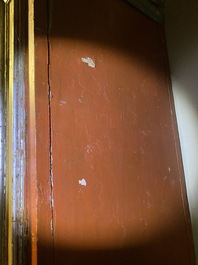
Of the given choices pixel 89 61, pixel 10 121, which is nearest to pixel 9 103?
pixel 10 121

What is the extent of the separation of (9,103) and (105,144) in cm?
24

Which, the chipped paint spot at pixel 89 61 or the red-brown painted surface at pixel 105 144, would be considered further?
the chipped paint spot at pixel 89 61

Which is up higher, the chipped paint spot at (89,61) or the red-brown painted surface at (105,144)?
the chipped paint spot at (89,61)

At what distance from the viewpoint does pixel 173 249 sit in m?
0.83

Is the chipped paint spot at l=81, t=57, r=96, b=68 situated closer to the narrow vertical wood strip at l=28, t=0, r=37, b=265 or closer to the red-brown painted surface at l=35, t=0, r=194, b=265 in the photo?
the red-brown painted surface at l=35, t=0, r=194, b=265

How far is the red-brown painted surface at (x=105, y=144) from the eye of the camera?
2.09ft

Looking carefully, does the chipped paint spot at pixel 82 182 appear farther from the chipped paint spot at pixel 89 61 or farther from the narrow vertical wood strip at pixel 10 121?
the chipped paint spot at pixel 89 61

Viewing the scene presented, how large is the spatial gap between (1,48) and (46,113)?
0.77 ft

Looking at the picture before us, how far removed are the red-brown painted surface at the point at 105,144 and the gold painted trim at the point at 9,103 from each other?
8 cm

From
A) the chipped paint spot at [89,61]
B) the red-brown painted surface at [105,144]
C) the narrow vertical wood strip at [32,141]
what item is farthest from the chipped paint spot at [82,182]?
the chipped paint spot at [89,61]

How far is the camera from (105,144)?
744mm

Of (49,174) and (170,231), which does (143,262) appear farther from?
(49,174)

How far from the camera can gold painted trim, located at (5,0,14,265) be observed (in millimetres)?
628

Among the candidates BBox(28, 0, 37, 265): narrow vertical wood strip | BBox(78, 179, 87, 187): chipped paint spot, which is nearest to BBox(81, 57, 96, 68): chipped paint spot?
BBox(28, 0, 37, 265): narrow vertical wood strip
